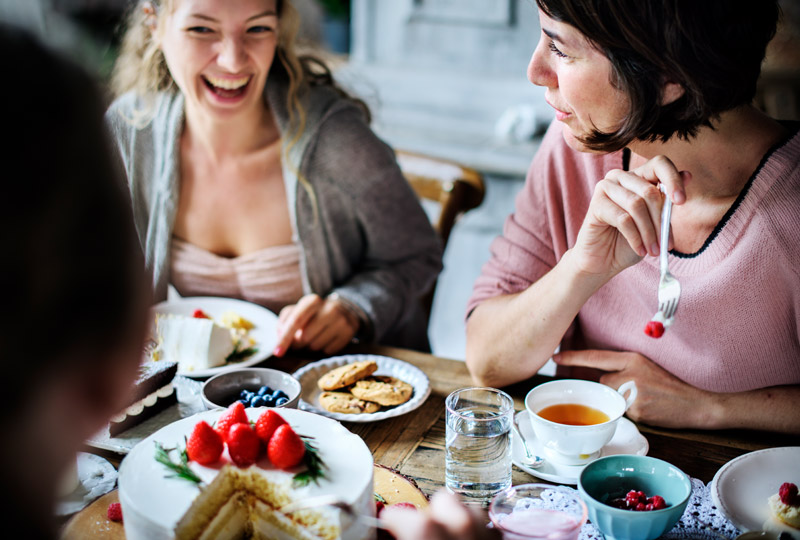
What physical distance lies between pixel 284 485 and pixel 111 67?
1759 millimetres

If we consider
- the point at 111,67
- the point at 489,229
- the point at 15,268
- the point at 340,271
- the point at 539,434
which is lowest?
the point at 489,229

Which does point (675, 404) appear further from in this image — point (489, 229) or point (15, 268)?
point (489, 229)

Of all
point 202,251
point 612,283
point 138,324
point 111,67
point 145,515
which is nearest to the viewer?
point 138,324

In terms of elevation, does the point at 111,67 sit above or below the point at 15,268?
below

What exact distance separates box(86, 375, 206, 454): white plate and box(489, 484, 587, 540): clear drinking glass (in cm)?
61

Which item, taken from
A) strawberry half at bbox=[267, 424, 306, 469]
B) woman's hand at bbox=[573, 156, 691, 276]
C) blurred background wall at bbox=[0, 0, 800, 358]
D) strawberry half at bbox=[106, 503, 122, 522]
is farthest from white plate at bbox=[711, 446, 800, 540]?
blurred background wall at bbox=[0, 0, 800, 358]

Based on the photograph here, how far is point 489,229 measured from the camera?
432 centimetres

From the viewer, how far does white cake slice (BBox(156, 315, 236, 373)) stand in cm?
154

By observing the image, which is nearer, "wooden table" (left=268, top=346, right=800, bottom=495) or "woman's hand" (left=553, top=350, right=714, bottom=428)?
"wooden table" (left=268, top=346, right=800, bottom=495)

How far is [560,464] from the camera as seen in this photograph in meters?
1.18

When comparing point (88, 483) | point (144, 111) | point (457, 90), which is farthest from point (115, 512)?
point (457, 90)

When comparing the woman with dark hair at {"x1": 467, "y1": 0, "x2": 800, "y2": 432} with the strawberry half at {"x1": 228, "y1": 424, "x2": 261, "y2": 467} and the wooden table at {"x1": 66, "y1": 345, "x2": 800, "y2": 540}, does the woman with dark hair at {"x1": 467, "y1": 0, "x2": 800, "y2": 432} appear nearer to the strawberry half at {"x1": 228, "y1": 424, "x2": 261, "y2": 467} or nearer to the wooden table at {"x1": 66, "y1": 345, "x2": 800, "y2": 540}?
the wooden table at {"x1": 66, "y1": 345, "x2": 800, "y2": 540}

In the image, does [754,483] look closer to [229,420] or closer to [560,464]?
[560,464]

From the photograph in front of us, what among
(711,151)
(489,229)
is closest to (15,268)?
(711,151)
